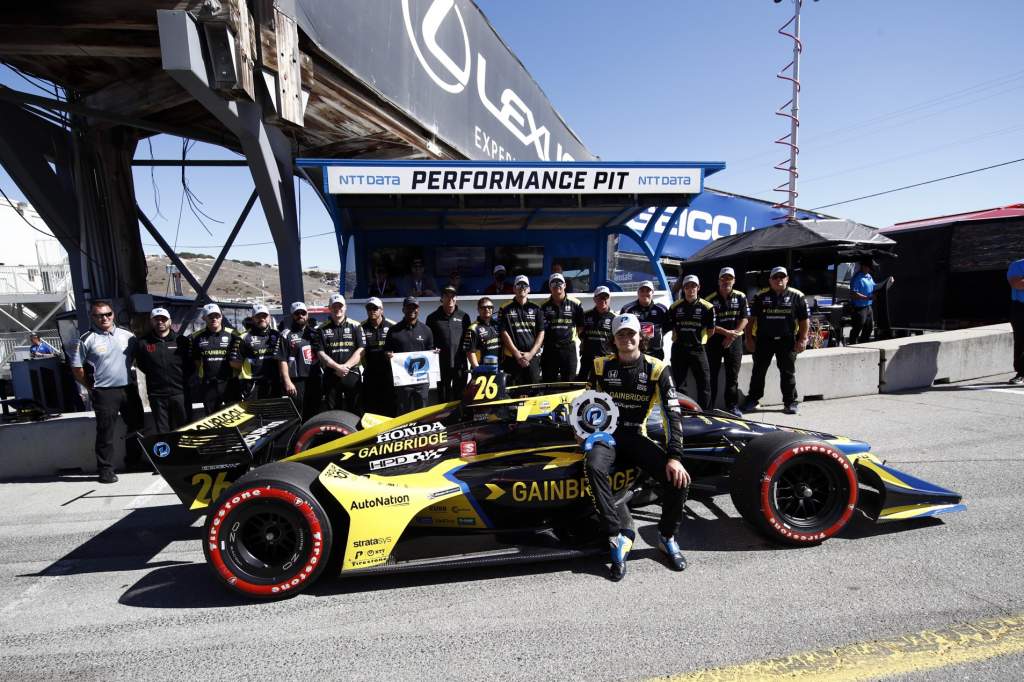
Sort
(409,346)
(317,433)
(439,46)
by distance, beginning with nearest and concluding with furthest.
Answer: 1. (317,433)
2. (409,346)
3. (439,46)

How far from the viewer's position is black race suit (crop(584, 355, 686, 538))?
10.2ft

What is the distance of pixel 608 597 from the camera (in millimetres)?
2830

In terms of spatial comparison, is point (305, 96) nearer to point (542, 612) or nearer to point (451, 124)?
point (451, 124)

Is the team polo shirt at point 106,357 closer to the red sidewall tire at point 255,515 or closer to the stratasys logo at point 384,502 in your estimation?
the red sidewall tire at point 255,515

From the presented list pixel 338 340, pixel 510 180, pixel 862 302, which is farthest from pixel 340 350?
pixel 862 302

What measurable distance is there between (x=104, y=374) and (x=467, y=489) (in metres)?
4.57

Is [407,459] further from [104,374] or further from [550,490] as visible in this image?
[104,374]

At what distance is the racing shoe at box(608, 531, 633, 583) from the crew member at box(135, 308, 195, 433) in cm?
500

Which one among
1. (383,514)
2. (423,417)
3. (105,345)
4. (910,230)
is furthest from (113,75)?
(910,230)

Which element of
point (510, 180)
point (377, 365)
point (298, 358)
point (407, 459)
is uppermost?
point (510, 180)

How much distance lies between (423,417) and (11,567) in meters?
2.97

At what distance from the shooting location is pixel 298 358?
5750 mm

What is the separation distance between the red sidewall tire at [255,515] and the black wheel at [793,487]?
8.49 ft

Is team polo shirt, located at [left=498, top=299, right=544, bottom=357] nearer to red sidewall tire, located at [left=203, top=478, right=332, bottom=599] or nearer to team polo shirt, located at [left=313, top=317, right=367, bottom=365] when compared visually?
team polo shirt, located at [left=313, top=317, right=367, bottom=365]
